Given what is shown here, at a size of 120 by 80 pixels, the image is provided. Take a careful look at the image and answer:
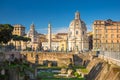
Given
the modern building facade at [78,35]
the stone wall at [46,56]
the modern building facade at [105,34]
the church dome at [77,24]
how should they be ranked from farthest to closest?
the church dome at [77,24], the modern building facade at [78,35], the modern building facade at [105,34], the stone wall at [46,56]

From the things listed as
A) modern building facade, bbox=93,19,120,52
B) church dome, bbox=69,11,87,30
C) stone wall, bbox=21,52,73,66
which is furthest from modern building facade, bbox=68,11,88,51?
stone wall, bbox=21,52,73,66

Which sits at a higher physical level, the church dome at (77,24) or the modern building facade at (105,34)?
the church dome at (77,24)


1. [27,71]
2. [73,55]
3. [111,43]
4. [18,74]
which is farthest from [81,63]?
[18,74]

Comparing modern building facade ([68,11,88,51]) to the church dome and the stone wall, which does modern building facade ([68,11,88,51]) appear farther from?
the stone wall

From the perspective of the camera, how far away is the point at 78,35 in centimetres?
16525

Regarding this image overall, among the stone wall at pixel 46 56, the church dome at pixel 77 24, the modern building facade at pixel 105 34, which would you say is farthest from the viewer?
the church dome at pixel 77 24

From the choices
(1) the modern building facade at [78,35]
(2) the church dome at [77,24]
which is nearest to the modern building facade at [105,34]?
(1) the modern building facade at [78,35]

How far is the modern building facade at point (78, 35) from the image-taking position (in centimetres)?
16438

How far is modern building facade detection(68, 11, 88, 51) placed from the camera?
539ft

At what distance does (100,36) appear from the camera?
527ft

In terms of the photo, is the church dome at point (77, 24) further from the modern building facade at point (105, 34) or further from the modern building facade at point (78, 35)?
the modern building facade at point (105, 34)

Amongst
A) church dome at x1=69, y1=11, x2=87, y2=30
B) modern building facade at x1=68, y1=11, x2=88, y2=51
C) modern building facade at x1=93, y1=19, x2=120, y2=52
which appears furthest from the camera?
church dome at x1=69, y1=11, x2=87, y2=30

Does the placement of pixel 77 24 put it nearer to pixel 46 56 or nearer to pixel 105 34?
pixel 105 34

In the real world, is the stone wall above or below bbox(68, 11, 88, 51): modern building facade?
below
